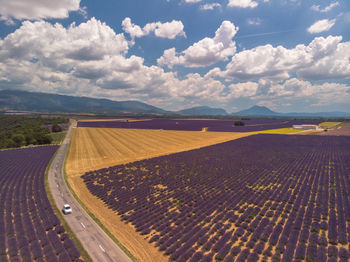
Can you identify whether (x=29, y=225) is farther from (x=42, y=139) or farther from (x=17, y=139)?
(x=17, y=139)

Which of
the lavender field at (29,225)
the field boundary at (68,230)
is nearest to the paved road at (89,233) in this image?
the field boundary at (68,230)

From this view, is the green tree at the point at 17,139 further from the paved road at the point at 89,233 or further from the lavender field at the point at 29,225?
the paved road at the point at 89,233

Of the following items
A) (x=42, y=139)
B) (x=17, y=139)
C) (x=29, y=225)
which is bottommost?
(x=29, y=225)

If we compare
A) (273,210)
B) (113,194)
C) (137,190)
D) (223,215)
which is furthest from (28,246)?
(273,210)

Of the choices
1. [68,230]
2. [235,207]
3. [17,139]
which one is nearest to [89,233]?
[68,230]

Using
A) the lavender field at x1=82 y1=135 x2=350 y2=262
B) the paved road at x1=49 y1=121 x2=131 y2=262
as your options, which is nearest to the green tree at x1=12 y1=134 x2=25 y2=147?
the lavender field at x1=82 y1=135 x2=350 y2=262

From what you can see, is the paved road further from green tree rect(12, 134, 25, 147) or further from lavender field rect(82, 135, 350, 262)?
green tree rect(12, 134, 25, 147)

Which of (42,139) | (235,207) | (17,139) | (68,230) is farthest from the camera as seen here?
(42,139)
